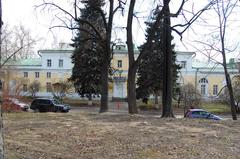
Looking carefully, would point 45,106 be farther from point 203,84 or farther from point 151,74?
point 203,84

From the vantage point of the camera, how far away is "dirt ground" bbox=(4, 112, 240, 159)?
9992 millimetres

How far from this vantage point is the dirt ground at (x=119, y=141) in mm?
9992

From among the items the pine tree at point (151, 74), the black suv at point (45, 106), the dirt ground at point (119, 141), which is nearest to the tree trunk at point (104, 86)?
the black suv at point (45, 106)

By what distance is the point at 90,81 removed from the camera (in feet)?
199

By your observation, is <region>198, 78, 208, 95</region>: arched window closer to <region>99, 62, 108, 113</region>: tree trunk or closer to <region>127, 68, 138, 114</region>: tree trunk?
<region>99, 62, 108, 113</region>: tree trunk

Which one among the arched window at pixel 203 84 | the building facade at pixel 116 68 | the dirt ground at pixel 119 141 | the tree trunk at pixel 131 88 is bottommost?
the dirt ground at pixel 119 141

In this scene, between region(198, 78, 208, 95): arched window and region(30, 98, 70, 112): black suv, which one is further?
region(198, 78, 208, 95): arched window

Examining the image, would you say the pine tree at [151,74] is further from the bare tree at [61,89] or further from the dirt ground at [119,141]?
the dirt ground at [119,141]

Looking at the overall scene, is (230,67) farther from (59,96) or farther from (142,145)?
(142,145)

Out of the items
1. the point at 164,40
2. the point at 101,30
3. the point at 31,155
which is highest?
the point at 101,30

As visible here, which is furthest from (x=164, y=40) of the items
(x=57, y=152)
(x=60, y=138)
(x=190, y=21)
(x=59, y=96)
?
(x=59, y=96)

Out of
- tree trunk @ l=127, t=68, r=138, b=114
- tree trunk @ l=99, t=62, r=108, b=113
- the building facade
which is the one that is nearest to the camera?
tree trunk @ l=127, t=68, r=138, b=114

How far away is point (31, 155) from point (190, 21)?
1496 centimetres

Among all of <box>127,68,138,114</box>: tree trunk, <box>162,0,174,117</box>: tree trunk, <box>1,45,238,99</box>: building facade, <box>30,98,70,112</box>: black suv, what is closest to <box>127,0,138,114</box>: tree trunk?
<box>127,68,138,114</box>: tree trunk
